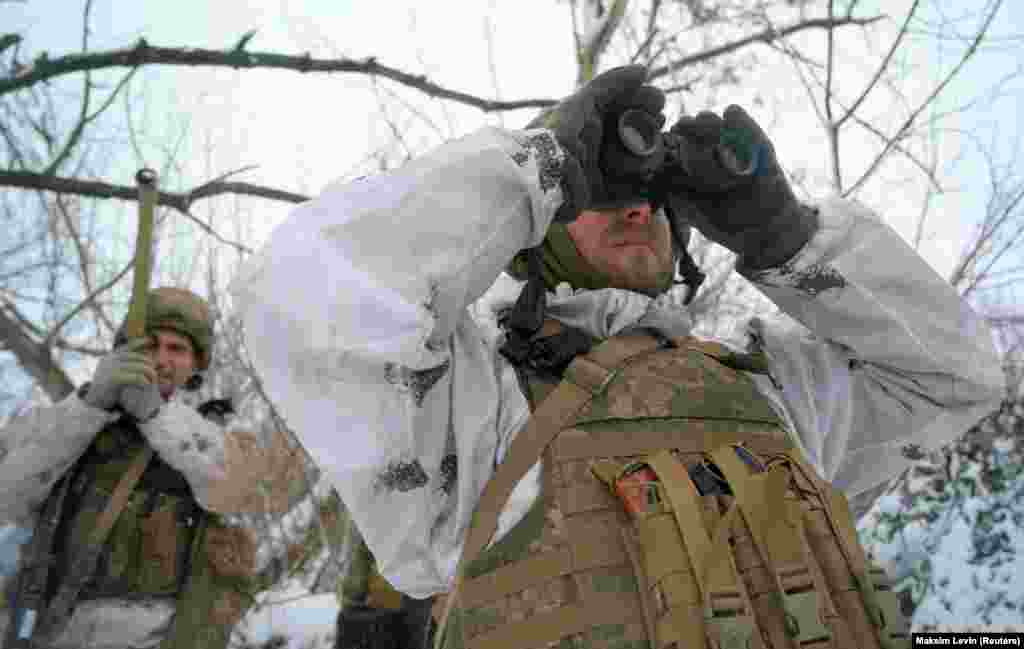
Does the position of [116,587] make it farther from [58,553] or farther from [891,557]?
[891,557]

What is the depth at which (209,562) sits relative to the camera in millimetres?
2641

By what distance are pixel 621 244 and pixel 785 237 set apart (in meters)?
0.32

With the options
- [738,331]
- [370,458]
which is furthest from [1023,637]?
[370,458]

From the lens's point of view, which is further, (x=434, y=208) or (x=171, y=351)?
(x=171, y=351)

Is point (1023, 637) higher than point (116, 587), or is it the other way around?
point (116, 587)

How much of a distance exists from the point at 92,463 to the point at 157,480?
0.73ft

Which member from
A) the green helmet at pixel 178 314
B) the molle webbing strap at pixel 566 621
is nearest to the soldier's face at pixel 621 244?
the molle webbing strap at pixel 566 621

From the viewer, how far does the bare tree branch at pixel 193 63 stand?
277 centimetres

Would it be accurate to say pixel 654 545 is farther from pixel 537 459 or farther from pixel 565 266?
pixel 565 266

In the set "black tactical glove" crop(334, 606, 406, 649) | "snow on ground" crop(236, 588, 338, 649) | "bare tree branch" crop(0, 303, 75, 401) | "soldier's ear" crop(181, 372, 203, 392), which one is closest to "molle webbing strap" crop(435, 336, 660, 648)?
"black tactical glove" crop(334, 606, 406, 649)

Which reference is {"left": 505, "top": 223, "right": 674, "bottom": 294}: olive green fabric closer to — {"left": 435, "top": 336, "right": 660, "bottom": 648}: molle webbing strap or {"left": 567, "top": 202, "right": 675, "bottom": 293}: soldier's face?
{"left": 567, "top": 202, "right": 675, "bottom": 293}: soldier's face

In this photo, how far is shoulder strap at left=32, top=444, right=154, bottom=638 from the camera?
236cm

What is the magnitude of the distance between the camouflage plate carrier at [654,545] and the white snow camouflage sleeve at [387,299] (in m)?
0.15

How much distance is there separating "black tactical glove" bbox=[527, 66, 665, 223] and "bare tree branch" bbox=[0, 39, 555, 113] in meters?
1.98
